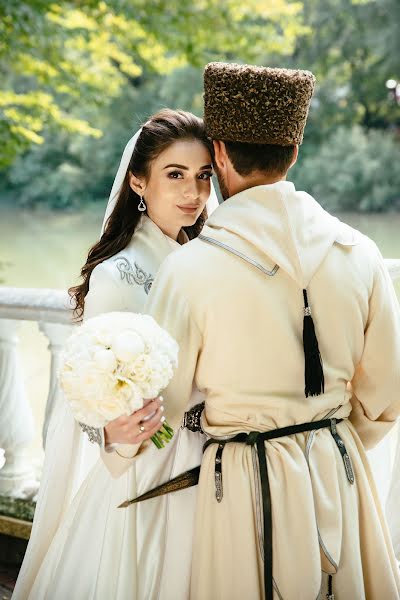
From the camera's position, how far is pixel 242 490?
1.92 m

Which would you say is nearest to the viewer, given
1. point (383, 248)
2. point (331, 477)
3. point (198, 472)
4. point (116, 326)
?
point (116, 326)

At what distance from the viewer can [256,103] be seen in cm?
188

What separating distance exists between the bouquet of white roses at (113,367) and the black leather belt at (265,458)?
0.42 metres

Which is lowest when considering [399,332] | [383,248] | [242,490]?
[242,490]

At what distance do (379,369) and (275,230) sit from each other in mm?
481

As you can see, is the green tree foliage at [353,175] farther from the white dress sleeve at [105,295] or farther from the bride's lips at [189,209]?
the white dress sleeve at [105,295]

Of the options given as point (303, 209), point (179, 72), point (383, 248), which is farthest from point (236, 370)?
point (179, 72)

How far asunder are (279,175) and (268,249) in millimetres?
220

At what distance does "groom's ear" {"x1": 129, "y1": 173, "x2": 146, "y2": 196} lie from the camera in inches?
99.7

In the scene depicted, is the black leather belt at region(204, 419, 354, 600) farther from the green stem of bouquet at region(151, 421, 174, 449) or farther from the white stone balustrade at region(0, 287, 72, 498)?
the white stone balustrade at region(0, 287, 72, 498)

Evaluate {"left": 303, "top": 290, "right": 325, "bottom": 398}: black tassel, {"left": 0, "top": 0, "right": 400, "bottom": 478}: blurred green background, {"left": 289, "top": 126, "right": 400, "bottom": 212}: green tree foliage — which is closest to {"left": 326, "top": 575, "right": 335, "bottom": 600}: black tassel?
{"left": 303, "top": 290, "right": 325, "bottom": 398}: black tassel

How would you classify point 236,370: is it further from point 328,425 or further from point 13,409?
point 13,409

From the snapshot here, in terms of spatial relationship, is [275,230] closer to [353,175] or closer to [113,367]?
[113,367]

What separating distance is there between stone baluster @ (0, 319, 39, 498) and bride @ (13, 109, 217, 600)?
0.79 meters
